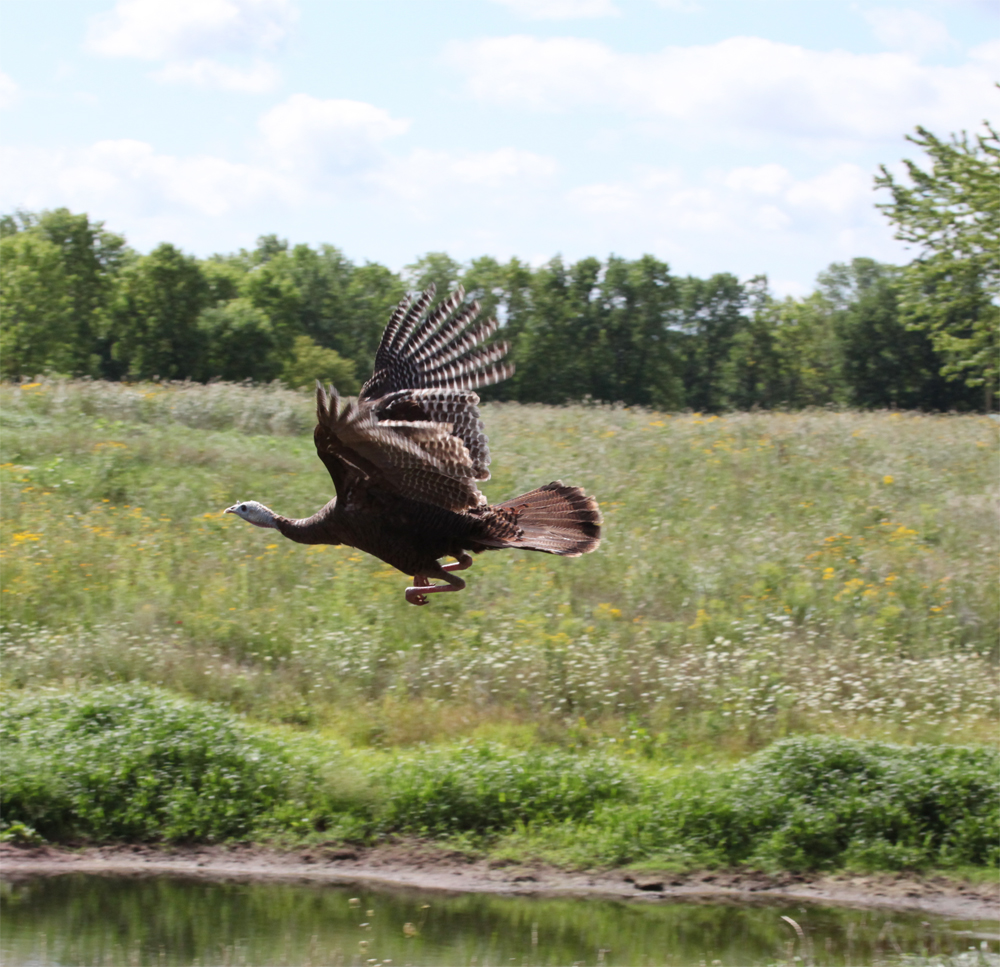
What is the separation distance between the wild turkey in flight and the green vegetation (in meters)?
5.98

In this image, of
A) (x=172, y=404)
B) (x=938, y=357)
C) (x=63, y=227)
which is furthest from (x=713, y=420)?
(x=63, y=227)

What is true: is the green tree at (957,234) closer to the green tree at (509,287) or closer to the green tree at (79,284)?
the green tree at (509,287)

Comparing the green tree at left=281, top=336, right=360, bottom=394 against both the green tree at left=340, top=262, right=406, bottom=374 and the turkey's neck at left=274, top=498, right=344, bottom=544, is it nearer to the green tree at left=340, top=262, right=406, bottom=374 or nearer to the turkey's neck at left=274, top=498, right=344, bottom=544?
the green tree at left=340, top=262, right=406, bottom=374

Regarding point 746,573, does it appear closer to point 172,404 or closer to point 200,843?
point 200,843

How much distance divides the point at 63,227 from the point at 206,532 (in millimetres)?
42108

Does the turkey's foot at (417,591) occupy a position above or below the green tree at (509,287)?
below

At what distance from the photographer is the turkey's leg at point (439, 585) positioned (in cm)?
608

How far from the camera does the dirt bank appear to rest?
11484 mm

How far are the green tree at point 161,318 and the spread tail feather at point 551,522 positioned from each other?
3542 cm

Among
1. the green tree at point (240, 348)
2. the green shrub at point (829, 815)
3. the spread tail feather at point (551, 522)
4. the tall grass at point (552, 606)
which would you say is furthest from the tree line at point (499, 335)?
the spread tail feather at point (551, 522)

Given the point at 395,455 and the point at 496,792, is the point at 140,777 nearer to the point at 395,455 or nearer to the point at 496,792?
the point at 496,792

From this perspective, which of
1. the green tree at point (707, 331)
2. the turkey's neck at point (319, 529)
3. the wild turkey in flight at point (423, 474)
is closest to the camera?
the wild turkey in flight at point (423, 474)

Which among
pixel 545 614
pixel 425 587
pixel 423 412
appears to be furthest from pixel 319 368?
pixel 425 587

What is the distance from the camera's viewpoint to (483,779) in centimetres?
1211
